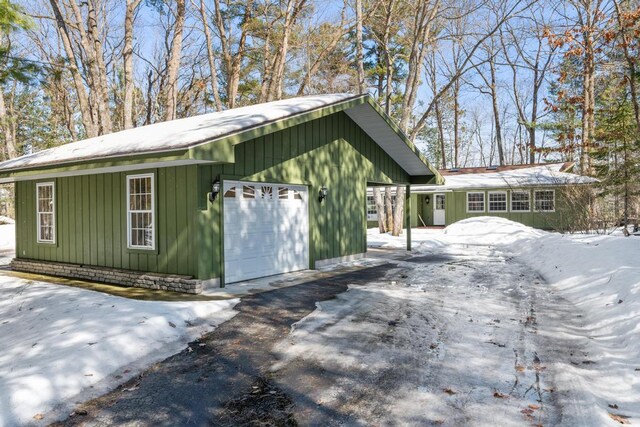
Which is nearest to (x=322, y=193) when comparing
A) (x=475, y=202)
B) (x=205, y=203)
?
(x=205, y=203)

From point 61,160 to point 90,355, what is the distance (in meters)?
5.33

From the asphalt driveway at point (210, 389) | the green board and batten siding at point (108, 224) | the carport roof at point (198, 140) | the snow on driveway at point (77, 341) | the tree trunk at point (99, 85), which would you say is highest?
the tree trunk at point (99, 85)

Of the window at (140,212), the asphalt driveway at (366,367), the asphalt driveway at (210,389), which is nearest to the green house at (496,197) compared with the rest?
the asphalt driveway at (366,367)

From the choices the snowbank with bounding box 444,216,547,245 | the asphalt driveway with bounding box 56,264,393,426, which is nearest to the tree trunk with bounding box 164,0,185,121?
the snowbank with bounding box 444,216,547,245

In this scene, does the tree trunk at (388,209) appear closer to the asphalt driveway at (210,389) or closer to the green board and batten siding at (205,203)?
the green board and batten siding at (205,203)

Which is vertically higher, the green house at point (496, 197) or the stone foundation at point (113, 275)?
the green house at point (496, 197)

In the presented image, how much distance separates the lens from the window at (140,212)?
7.83 m

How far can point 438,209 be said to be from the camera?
25.5m

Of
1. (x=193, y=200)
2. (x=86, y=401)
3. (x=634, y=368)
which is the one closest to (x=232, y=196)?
(x=193, y=200)

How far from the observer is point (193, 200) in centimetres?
714

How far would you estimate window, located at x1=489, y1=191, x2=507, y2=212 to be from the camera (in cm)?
2316

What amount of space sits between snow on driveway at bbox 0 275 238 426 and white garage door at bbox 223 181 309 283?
5.80 ft

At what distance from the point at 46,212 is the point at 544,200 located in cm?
2168

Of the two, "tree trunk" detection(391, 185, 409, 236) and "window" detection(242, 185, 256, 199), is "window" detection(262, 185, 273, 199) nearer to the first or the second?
"window" detection(242, 185, 256, 199)
